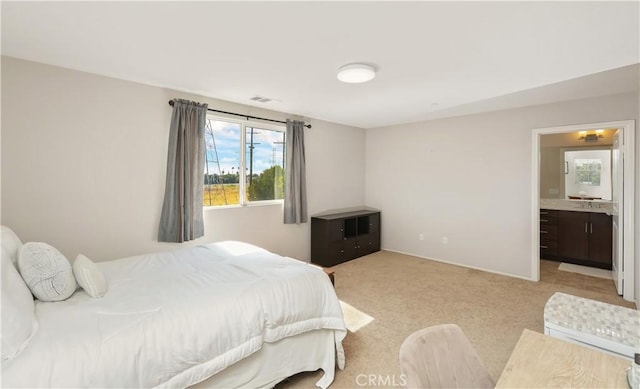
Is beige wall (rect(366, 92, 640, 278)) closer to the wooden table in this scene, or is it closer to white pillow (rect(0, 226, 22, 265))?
the wooden table

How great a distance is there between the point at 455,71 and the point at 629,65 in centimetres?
145

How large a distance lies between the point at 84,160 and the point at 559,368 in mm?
3636

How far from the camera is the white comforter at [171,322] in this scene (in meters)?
1.23

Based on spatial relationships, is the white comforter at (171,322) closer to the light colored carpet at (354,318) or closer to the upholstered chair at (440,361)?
the light colored carpet at (354,318)

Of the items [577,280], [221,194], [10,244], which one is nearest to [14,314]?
[10,244]

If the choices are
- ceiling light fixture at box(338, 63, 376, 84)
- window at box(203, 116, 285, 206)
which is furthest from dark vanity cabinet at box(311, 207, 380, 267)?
ceiling light fixture at box(338, 63, 376, 84)

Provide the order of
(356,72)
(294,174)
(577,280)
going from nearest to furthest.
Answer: (356,72) → (577,280) → (294,174)

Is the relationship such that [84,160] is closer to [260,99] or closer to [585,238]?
[260,99]

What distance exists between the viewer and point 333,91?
3.28 metres

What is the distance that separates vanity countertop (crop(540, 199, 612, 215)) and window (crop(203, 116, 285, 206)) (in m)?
4.54

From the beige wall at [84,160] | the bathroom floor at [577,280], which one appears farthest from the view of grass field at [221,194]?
the bathroom floor at [577,280]

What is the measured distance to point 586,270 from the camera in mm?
4320

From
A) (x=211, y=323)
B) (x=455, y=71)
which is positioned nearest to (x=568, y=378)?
(x=211, y=323)

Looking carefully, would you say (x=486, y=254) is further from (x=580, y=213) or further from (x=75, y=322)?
(x=75, y=322)
